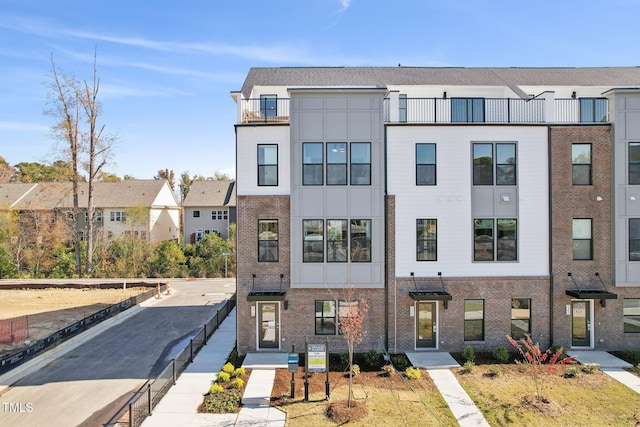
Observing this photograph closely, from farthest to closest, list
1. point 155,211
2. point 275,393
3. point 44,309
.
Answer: point 155,211, point 44,309, point 275,393

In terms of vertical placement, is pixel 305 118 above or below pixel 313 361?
above

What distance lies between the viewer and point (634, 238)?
1513 centimetres

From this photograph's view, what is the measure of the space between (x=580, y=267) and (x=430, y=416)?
9415mm

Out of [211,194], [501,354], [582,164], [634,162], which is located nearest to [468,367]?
[501,354]

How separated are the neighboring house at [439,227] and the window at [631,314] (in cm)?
5

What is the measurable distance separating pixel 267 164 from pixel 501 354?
36.7 feet

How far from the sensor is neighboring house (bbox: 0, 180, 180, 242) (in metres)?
41.3

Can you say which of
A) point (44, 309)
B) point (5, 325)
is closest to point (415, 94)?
point (5, 325)

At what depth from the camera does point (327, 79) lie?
21312mm

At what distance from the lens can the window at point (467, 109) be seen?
62.1 ft

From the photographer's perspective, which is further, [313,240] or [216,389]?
[313,240]

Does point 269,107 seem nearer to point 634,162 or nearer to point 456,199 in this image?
point 456,199

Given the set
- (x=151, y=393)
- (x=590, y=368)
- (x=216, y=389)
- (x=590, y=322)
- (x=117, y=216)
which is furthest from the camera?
(x=117, y=216)

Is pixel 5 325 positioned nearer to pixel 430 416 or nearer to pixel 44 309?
pixel 44 309
